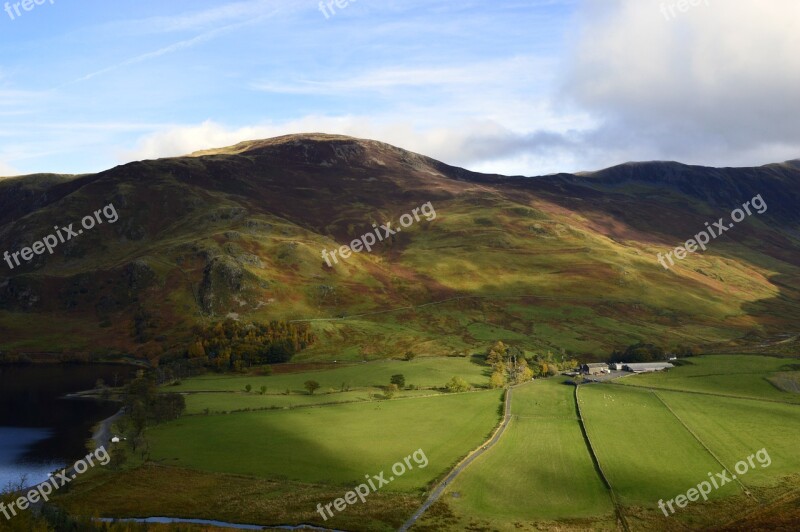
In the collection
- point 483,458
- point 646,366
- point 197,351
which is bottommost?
point 646,366

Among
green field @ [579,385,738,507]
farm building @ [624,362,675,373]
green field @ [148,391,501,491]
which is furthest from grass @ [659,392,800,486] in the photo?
farm building @ [624,362,675,373]

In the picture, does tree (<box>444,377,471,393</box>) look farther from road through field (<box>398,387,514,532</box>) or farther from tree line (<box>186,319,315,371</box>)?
tree line (<box>186,319,315,371</box>)

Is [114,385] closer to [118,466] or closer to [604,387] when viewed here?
[118,466]

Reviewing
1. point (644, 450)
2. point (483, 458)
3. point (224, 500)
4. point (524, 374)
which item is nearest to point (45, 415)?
point (224, 500)

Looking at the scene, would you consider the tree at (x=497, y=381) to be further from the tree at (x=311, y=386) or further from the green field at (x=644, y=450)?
the tree at (x=311, y=386)

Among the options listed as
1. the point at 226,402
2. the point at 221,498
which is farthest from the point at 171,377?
the point at 221,498

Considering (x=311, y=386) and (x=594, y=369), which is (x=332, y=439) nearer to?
(x=311, y=386)

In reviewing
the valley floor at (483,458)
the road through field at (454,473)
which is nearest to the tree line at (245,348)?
the valley floor at (483,458)
